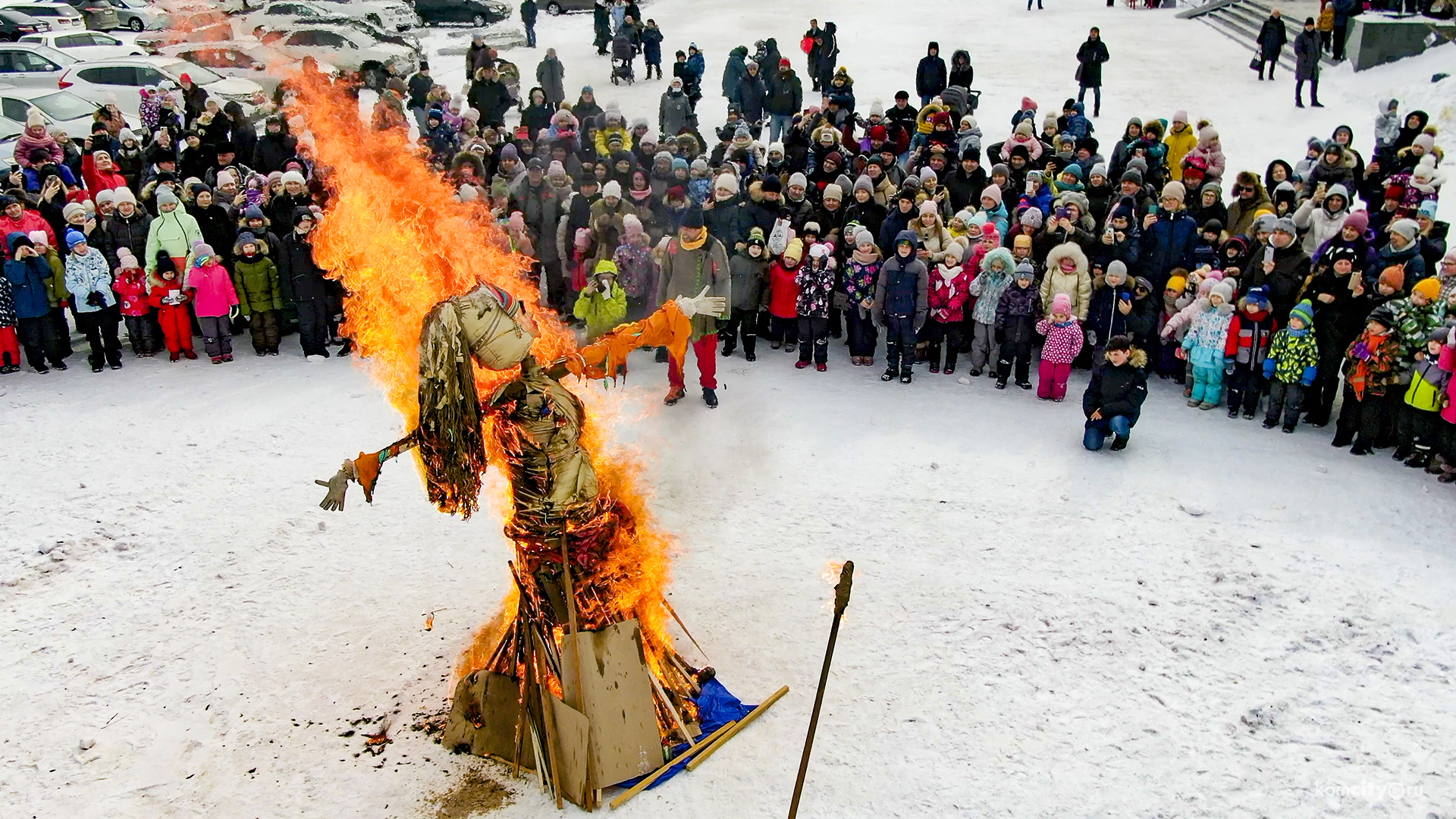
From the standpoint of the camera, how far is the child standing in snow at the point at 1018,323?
994 centimetres

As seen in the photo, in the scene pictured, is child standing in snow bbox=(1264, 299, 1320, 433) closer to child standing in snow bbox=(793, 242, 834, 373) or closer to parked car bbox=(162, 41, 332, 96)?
child standing in snow bbox=(793, 242, 834, 373)

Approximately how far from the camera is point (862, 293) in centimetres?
1044

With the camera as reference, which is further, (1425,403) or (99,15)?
(99,15)

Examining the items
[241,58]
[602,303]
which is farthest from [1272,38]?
[241,58]

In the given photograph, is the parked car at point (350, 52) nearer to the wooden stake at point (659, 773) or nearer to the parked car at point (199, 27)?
the parked car at point (199, 27)

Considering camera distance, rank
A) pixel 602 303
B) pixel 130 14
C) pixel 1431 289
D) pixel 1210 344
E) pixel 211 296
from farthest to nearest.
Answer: pixel 130 14
pixel 211 296
pixel 602 303
pixel 1210 344
pixel 1431 289

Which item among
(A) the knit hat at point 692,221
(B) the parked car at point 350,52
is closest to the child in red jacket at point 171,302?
(B) the parked car at point 350,52

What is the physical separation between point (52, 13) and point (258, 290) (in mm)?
21257

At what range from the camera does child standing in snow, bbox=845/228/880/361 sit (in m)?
10.4

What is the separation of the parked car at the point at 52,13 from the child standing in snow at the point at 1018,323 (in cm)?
2566

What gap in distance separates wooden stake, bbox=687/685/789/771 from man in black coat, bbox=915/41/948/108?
13.2 metres

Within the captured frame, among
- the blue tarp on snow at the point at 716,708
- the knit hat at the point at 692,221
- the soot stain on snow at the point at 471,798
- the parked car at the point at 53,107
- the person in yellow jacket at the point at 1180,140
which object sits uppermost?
the parked car at the point at 53,107

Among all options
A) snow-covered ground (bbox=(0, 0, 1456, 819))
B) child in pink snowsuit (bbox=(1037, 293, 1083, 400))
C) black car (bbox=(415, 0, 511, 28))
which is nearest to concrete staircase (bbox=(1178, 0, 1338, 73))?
child in pink snowsuit (bbox=(1037, 293, 1083, 400))

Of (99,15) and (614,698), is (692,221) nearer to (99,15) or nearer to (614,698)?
(614,698)
